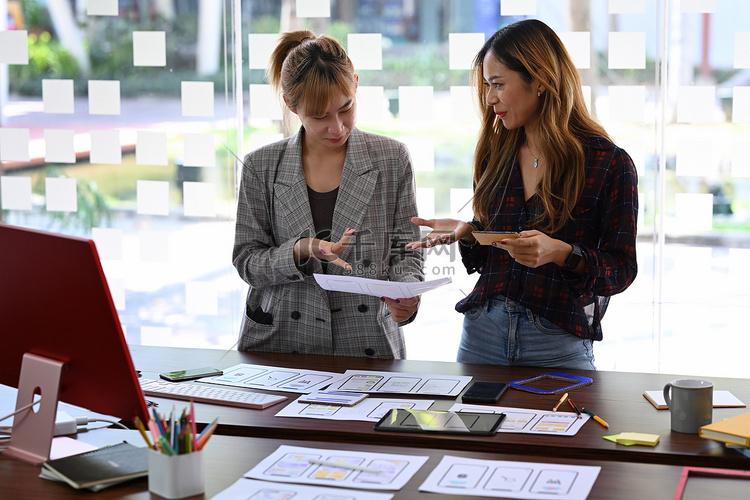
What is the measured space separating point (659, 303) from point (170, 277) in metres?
2.34

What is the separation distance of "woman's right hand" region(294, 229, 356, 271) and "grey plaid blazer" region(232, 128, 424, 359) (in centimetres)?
6

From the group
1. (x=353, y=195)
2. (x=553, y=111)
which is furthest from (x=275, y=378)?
(x=553, y=111)

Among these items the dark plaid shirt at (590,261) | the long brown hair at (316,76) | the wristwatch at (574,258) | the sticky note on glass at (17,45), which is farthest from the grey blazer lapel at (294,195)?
the sticky note on glass at (17,45)

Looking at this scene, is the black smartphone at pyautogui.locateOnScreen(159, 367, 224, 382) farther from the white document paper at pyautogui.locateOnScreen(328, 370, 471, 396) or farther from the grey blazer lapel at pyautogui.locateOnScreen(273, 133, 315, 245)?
the grey blazer lapel at pyautogui.locateOnScreen(273, 133, 315, 245)

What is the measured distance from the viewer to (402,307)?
2.39m

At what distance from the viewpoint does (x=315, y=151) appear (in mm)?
2604

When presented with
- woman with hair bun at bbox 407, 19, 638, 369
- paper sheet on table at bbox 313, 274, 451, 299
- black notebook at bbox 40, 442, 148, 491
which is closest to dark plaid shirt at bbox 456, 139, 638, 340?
woman with hair bun at bbox 407, 19, 638, 369

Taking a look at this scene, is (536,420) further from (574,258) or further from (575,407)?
(574,258)

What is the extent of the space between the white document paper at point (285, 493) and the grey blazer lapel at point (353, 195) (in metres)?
1.09

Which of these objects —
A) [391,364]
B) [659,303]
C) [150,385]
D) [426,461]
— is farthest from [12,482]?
[659,303]

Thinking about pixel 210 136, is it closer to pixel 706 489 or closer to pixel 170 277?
pixel 170 277

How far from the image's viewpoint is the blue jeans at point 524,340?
2.24m

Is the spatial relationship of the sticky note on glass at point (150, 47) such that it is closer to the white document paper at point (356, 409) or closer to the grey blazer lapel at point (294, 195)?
the grey blazer lapel at point (294, 195)

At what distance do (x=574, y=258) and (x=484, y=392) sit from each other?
→ 1.45ft
